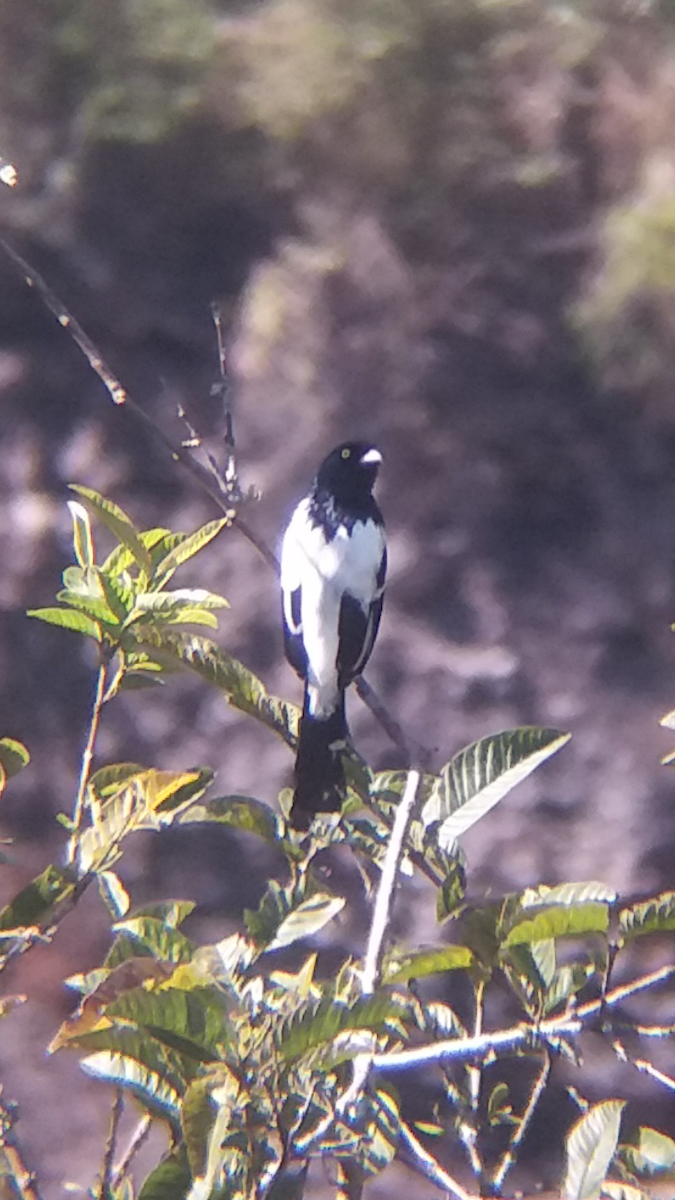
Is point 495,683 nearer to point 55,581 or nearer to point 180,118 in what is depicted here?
point 55,581

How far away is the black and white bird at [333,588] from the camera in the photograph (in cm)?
253

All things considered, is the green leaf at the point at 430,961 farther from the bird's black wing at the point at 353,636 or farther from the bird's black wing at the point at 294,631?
the bird's black wing at the point at 294,631

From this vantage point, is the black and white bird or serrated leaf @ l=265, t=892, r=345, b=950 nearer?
serrated leaf @ l=265, t=892, r=345, b=950

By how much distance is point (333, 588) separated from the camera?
270 centimetres

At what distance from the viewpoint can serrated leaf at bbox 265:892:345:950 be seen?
59.8 inches

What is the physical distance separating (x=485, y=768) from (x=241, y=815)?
0.27 meters

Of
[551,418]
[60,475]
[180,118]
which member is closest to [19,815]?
[60,475]

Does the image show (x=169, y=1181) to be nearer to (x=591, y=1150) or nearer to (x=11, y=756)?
(x=591, y=1150)

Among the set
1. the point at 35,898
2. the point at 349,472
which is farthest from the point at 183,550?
the point at 349,472

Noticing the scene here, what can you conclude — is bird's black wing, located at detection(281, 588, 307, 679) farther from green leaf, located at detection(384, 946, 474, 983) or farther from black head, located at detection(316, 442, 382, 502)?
green leaf, located at detection(384, 946, 474, 983)

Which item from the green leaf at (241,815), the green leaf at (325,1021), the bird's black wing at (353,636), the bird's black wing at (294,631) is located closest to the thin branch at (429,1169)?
the green leaf at (325,1021)

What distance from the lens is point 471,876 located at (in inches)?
161

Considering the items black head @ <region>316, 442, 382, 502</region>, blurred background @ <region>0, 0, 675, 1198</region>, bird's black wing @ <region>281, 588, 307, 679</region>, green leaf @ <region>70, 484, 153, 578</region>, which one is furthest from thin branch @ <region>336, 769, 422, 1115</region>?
blurred background @ <region>0, 0, 675, 1198</region>

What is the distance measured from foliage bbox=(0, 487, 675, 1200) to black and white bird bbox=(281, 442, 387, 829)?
618mm
